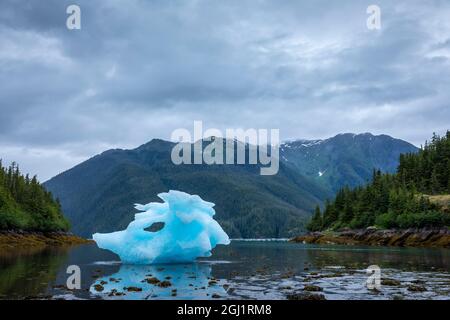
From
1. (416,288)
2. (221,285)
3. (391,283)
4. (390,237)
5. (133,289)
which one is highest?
(416,288)

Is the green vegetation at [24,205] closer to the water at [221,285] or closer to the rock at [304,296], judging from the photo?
the water at [221,285]

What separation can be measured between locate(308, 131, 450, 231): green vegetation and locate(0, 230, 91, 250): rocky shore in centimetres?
9083

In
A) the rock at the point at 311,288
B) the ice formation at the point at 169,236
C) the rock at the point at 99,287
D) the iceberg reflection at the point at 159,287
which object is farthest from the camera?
the ice formation at the point at 169,236

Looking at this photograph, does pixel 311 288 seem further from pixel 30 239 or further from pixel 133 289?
pixel 30 239

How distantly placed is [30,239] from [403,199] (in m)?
104

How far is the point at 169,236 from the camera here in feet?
187

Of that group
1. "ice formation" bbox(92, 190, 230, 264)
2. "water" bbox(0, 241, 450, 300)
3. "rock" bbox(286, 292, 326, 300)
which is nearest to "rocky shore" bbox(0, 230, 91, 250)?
"ice formation" bbox(92, 190, 230, 264)

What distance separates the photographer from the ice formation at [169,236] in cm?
5631

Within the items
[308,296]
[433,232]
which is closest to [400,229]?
[433,232]

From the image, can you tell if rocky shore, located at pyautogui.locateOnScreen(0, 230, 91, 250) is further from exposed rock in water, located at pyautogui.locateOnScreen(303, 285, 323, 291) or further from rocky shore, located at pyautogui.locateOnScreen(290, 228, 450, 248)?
exposed rock in water, located at pyautogui.locateOnScreen(303, 285, 323, 291)

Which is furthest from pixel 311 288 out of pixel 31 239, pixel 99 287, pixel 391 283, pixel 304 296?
pixel 31 239

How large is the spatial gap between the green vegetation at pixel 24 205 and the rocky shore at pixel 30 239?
2.15 m

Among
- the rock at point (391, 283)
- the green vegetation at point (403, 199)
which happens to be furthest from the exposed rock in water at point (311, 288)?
the green vegetation at point (403, 199)
